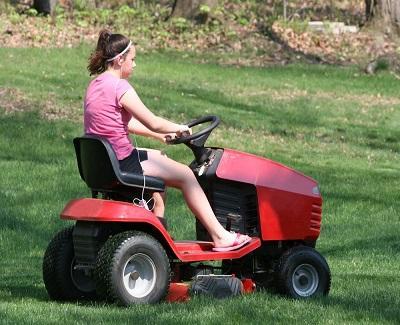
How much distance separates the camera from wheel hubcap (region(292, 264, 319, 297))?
8.30 metres

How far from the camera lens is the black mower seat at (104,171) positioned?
7559 mm

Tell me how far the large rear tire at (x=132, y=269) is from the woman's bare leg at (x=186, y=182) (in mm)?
446

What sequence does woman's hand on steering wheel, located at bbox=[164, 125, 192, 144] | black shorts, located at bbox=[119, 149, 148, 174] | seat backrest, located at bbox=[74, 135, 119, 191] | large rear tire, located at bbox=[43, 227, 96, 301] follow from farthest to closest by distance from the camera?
large rear tire, located at bbox=[43, 227, 96, 301] → woman's hand on steering wheel, located at bbox=[164, 125, 192, 144] → black shorts, located at bbox=[119, 149, 148, 174] → seat backrest, located at bbox=[74, 135, 119, 191]

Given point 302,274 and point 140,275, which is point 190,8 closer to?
point 302,274

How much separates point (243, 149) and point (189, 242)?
10398mm

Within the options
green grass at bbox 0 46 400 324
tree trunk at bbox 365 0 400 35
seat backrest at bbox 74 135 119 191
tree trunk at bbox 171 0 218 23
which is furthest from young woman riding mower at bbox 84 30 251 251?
tree trunk at bbox 171 0 218 23

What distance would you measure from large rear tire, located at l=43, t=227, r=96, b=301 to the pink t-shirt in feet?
2.49

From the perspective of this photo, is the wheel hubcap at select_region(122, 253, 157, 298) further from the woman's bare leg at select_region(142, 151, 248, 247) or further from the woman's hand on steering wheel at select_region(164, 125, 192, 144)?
the woman's hand on steering wheel at select_region(164, 125, 192, 144)

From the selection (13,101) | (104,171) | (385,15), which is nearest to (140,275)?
(104,171)

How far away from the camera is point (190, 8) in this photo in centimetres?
2998

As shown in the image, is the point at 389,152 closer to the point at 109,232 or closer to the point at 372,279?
the point at 372,279

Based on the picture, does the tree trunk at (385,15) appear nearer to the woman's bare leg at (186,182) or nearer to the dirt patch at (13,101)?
the dirt patch at (13,101)

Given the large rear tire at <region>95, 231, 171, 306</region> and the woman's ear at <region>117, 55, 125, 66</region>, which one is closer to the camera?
the large rear tire at <region>95, 231, 171, 306</region>

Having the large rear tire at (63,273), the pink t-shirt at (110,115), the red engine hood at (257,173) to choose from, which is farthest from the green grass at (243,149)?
the pink t-shirt at (110,115)
